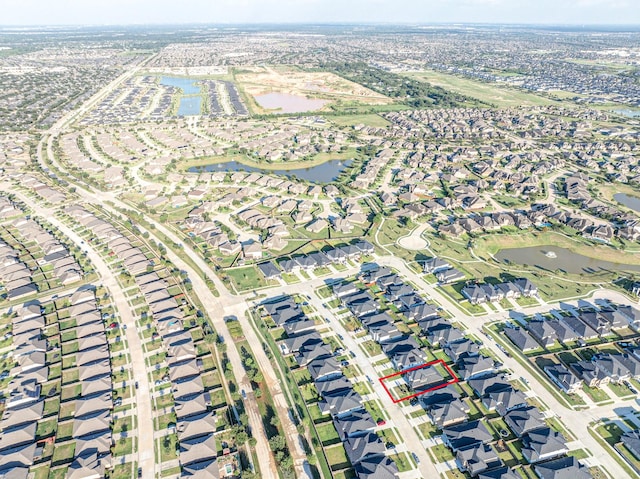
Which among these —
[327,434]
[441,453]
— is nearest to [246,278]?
[327,434]

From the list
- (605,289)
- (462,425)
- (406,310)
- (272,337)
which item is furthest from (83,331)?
(605,289)

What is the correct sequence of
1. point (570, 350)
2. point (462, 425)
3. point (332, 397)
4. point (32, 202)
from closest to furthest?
point (462, 425) → point (332, 397) → point (570, 350) → point (32, 202)

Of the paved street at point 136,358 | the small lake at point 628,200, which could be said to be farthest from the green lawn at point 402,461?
the small lake at point 628,200

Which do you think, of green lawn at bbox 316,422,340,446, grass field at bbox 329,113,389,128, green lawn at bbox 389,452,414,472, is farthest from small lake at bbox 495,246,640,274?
grass field at bbox 329,113,389,128

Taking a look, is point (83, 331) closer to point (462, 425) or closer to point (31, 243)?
point (31, 243)

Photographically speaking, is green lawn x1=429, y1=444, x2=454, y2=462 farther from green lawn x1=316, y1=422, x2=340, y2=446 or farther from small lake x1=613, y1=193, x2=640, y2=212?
small lake x1=613, y1=193, x2=640, y2=212

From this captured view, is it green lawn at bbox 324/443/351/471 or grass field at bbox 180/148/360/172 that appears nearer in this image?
green lawn at bbox 324/443/351/471
